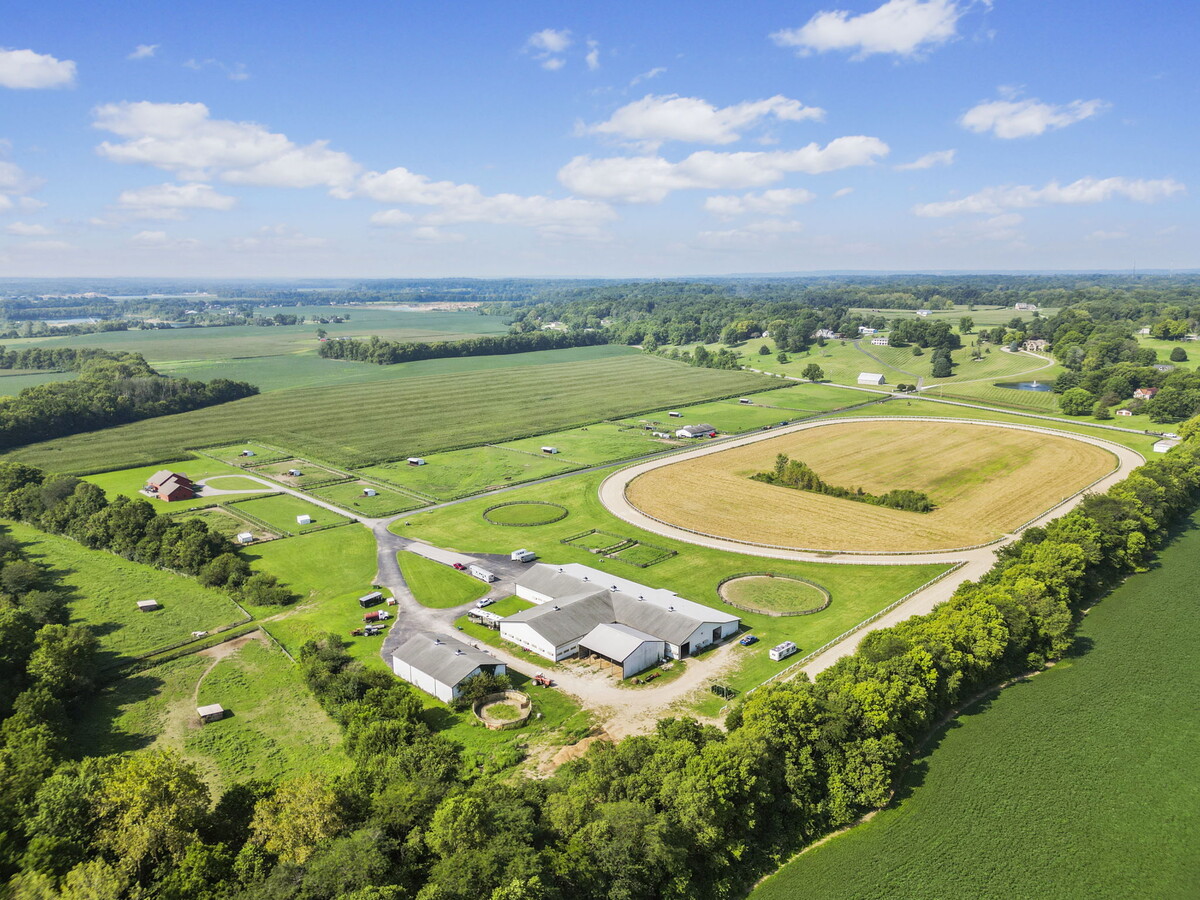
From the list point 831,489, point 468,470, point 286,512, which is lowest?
point 286,512

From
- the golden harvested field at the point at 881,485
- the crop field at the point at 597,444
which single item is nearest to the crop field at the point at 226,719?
the golden harvested field at the point at 881,485

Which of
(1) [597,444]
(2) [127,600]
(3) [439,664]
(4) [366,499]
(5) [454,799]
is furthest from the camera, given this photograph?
(1) [597,444]

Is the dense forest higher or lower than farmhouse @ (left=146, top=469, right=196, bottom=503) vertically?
lower

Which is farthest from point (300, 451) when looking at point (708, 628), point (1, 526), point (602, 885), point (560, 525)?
point (602, 885)

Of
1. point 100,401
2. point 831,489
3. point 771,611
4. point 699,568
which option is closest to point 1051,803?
point 771,611

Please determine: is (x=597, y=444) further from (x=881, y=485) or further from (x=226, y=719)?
(x=226, y=719)

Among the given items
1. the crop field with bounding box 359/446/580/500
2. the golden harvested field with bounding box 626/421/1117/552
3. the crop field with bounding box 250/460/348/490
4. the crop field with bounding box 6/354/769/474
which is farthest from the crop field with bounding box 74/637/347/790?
the crop field with bounding box 6/354/769/474

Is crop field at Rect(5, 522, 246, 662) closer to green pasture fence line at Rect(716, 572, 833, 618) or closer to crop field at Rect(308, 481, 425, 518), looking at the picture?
crop field at Rect(308, 481, 425, 518)

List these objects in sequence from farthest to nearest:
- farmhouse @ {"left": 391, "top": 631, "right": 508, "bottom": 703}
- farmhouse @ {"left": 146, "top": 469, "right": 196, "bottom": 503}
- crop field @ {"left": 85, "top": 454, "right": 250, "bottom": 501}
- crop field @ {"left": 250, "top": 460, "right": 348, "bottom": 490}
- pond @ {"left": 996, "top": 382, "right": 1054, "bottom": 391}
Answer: pond @ {"left": 996, "top": 382, "right": 1054, "bottom": 391} < crop field @ {"left": 250, "top": 460, "right": 348, "bottom": 490} < crop field @ {"left": 85, "top": 454, "right": 250, "bottom": 501} < farmhouse @ {"left": 146, "top": 469, "right": 196, "bottom": 503} < farmhouse @ {"left": 391, "top": 631, "right": 508, "bottom": 703}
